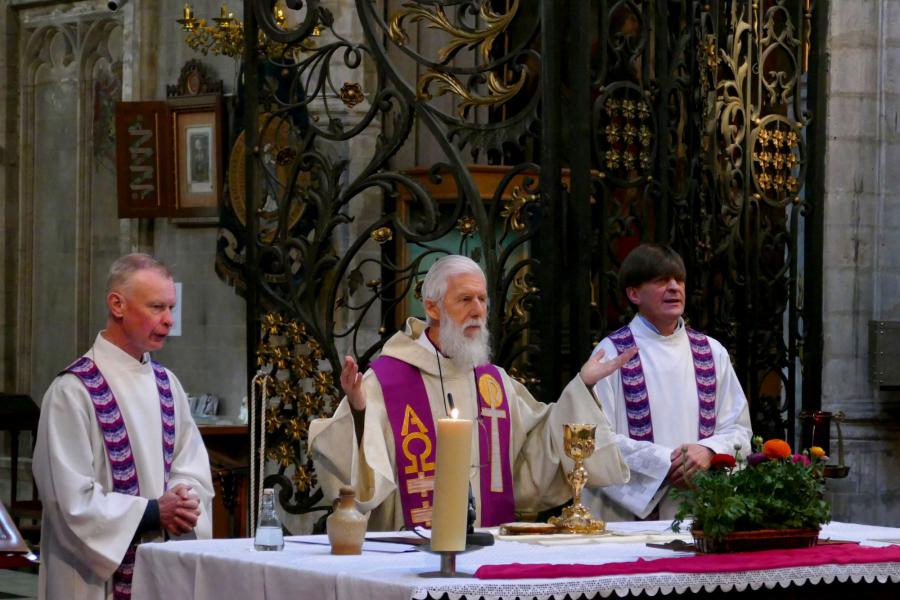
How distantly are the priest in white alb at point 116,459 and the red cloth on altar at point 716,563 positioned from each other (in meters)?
1.76

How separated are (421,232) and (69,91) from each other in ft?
20.3

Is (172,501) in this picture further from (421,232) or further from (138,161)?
(138,161)

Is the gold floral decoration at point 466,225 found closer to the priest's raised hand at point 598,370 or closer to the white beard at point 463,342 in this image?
the white beard at point 463,342

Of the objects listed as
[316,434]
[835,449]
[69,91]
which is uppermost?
[69,91]

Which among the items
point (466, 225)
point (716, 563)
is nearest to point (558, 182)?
point (466, 225)

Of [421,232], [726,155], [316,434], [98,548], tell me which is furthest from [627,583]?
[726,155]

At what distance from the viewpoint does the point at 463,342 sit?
235 inches

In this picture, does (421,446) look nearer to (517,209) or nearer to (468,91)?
(517,209)

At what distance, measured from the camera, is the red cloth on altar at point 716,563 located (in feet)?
13.8

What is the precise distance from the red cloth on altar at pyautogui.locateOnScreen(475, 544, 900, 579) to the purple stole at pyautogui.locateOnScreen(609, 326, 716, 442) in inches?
74.7

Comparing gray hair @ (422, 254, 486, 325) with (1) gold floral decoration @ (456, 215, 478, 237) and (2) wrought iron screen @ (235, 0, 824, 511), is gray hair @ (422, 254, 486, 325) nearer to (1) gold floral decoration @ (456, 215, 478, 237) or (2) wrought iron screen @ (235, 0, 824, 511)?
(2) wrought iron screen @ (235, 0, 824, 511)

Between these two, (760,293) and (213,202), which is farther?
(213,202)

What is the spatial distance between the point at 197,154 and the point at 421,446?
5.57 meters

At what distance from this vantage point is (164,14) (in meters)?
11.8
